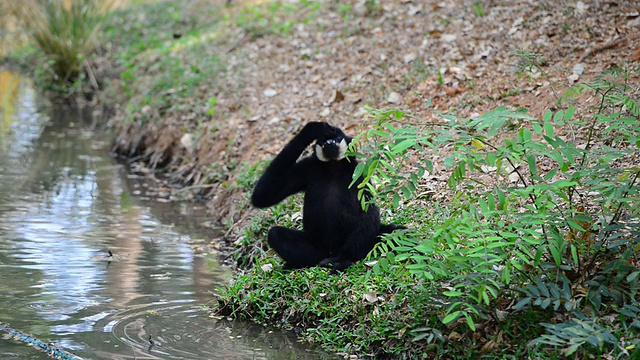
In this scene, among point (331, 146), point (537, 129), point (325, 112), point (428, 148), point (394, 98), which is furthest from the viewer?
point (325, 112)

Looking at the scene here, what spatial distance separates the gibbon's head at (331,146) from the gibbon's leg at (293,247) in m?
0.69

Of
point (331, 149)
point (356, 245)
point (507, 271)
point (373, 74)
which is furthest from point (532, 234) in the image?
point (373, 74)

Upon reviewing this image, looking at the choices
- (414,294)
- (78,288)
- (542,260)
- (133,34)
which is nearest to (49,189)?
(78,288)

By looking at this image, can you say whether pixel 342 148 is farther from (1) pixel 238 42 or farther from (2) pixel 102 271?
(1) pixel 238 42

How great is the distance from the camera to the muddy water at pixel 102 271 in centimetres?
549

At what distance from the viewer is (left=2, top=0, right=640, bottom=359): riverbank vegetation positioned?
194 inches

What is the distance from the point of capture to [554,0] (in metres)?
10.8

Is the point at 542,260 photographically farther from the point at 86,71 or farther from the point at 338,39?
the point at 86,71

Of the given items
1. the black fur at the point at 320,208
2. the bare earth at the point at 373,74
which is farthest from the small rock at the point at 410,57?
the black fur at the point at 320,208

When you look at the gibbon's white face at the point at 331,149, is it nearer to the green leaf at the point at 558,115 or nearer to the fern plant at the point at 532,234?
the fern plant at the point at 532,234

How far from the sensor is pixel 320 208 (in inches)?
245

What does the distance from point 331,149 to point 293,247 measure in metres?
0.90

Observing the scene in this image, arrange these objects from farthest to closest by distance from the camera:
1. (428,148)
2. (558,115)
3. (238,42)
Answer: (238,42)
(428,148)
(558,115)

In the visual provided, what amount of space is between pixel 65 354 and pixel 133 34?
14.7m
